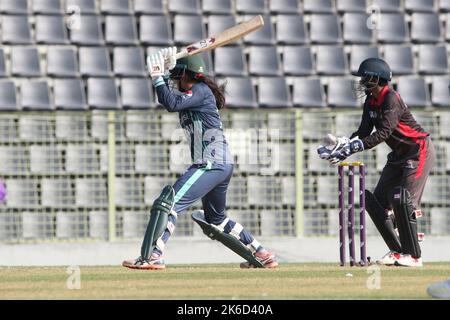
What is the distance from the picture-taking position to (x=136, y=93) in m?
15.1

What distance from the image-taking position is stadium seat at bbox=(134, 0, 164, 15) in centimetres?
1605

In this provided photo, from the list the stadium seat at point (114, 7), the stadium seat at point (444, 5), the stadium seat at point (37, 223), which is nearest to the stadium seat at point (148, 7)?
the stadium seat at point (114, 7)

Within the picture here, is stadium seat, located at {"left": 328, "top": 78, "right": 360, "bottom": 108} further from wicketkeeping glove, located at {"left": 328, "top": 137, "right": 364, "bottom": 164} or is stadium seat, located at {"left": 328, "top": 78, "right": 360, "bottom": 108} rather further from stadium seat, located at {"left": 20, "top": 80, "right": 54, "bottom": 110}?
wicketkeeping glove, located at {"left": 328, "top": 137, "right": 364, "bottom": 164}

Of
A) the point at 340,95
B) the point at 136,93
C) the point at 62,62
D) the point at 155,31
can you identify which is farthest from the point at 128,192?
the point at 340,95

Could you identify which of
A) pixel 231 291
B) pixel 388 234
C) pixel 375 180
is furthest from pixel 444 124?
pixel 231 291

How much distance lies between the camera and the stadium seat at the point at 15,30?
15.5m

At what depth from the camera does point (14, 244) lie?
13555 mm

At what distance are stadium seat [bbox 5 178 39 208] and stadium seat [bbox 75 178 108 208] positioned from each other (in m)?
0.48

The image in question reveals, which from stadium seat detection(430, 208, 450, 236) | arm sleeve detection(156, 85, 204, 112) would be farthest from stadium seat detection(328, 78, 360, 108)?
arm sleeve detection(156, 85, 204, 112)

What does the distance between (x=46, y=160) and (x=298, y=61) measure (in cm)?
374

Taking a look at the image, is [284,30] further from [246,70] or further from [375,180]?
[375,180]

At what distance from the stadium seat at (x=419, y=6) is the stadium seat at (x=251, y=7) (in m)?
2.00

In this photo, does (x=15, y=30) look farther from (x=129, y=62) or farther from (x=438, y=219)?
(x=438, y=219)
